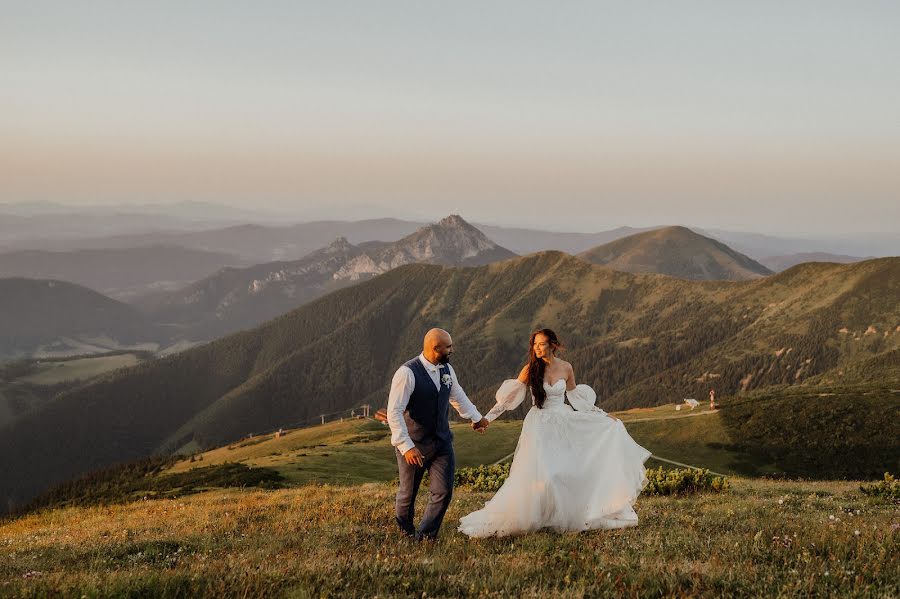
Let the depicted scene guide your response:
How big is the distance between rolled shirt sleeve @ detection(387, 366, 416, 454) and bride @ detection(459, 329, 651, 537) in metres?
2.39

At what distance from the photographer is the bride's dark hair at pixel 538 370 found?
1317 cm

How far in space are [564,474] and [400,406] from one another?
3748mm

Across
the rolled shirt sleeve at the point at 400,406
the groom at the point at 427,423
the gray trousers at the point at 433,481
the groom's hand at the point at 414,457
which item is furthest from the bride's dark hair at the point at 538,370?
the groom's hand at the point at 414,457

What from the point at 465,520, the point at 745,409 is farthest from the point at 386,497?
the point at 745,409

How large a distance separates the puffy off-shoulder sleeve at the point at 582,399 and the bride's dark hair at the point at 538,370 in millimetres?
861

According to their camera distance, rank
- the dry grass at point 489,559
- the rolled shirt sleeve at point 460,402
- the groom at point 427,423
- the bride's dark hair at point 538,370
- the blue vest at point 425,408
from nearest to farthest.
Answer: the dry grass at point 489,559 → the groom at point 427,423 → the blue vest at point 425,408 → the rolled shirt sleeve at point 460,402 → the bride's dark hair at point 538,370

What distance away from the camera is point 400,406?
12094mm

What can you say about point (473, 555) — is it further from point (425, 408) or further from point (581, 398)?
point (581, 398)

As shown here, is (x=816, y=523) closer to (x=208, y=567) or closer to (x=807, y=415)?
(x=208, y=567)

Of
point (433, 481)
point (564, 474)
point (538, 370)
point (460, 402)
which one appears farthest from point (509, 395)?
point (433, 481)

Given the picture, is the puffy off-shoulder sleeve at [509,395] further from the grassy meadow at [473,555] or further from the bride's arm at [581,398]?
the grassy meadow at [473,555]

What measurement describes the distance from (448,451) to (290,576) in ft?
15.7

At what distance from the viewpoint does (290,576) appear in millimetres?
8430

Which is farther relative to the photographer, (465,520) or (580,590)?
(465,520)
